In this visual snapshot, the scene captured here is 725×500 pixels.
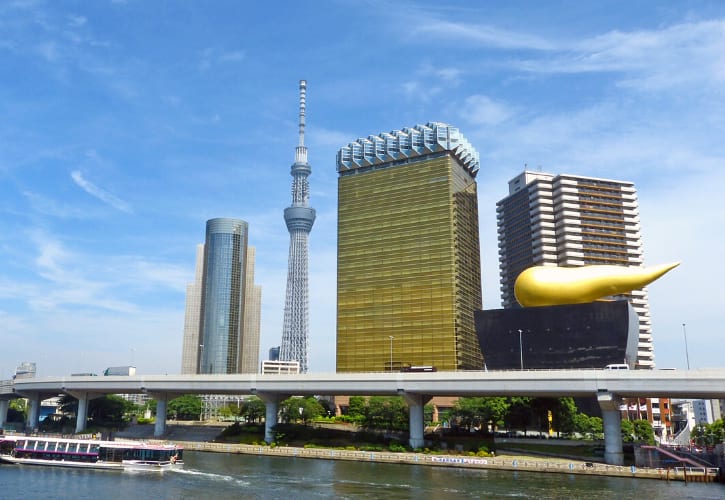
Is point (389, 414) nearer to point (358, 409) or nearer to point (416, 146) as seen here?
point (358, 409)

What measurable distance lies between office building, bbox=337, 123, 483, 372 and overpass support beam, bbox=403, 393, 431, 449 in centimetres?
7920

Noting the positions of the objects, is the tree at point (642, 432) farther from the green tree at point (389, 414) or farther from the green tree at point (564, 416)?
the green tree at point (389, 414)

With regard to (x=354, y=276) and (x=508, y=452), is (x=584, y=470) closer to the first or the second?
(x=508, y=452)

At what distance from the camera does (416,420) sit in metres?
89.0

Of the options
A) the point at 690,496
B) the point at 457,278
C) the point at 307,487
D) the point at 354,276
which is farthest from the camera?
the point at 354,276

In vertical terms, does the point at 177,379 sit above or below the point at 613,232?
below

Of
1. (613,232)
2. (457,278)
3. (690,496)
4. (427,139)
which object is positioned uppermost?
(427,139)

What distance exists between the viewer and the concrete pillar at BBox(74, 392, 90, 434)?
391ft

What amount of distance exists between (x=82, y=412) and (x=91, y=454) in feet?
172

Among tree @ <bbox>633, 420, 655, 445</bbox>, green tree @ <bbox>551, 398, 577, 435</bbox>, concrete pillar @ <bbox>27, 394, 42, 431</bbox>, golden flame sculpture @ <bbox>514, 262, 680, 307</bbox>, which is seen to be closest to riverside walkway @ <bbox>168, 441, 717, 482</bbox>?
green tree @ <bbox>551, 398, 577, 435</bbox>

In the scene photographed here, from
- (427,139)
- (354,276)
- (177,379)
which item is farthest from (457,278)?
(177,379)

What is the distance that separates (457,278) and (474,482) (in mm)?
114081

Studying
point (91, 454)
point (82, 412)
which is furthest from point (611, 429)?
point (82, 412)

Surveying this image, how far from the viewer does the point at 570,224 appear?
7466 inches
